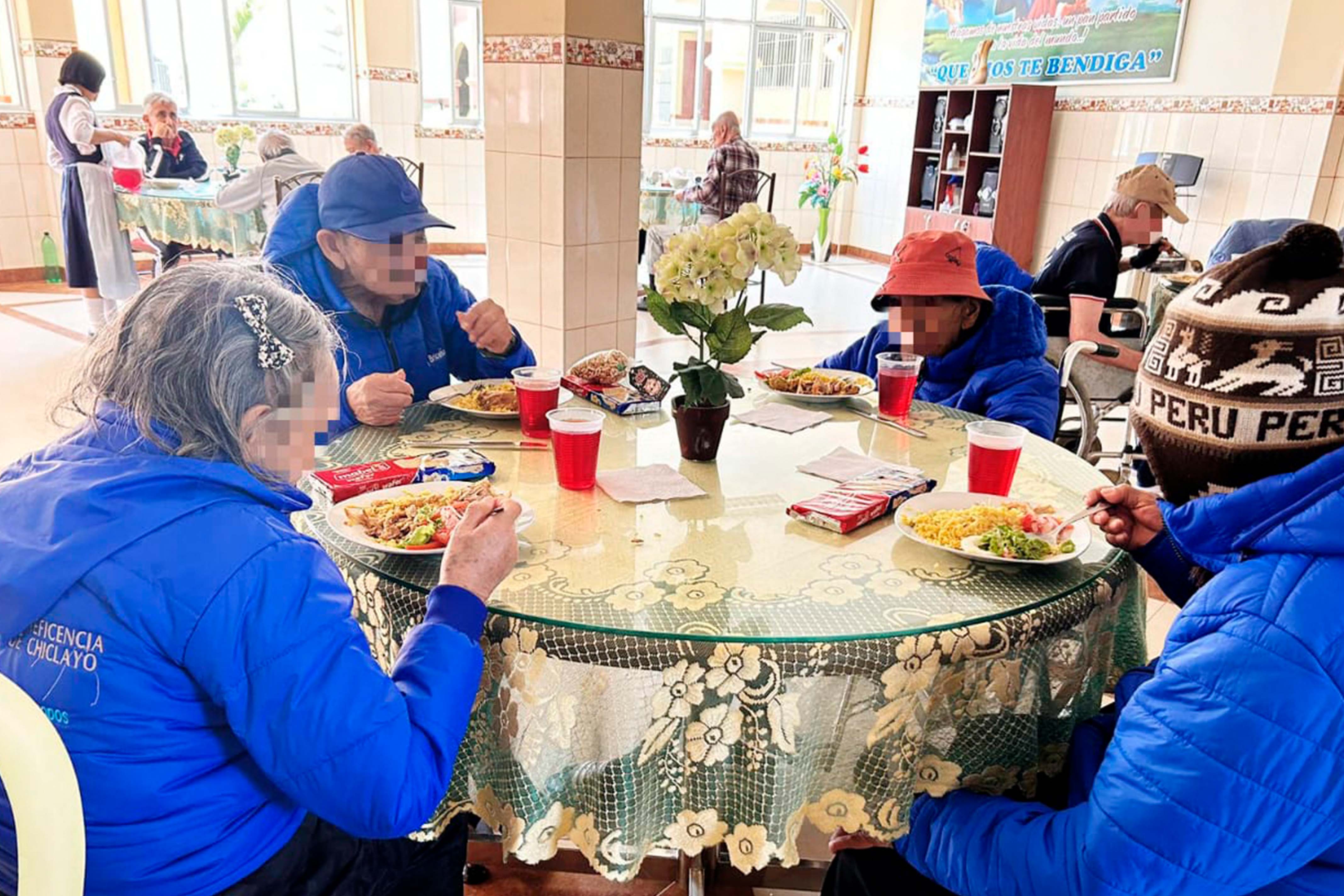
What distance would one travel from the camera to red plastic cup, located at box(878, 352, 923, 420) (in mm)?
2010

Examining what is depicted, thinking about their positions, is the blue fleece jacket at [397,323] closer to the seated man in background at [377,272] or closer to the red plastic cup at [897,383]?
the seated man in background at [377,272]

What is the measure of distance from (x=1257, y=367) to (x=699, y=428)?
36.4 inches

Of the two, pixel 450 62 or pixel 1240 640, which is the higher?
pixel 450 62

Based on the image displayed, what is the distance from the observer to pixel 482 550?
3.87 ft

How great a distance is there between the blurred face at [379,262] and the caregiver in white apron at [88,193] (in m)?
3.87

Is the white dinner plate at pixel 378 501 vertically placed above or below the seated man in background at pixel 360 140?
below

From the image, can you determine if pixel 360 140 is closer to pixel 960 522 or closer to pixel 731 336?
pixel 731 336

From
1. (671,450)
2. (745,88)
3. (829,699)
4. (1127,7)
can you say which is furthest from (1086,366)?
(745,88)

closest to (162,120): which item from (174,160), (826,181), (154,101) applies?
(154,101)

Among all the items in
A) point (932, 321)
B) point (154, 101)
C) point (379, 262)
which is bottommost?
point (932, 321)

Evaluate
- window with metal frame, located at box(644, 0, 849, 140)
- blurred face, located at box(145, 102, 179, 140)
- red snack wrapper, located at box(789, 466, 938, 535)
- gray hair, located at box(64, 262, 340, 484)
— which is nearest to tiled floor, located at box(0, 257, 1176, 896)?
gray hair, located at box(64, 262, 340, 484)

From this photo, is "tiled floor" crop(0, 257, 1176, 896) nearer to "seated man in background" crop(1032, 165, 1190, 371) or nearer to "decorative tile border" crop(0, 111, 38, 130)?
"decorative tile border" crop(0, 111, 38, 130)

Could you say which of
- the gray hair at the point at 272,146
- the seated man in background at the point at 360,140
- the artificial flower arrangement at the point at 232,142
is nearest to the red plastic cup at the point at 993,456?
the gray hair at the point at 272,146

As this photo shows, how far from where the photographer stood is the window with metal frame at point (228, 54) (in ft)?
28.4
